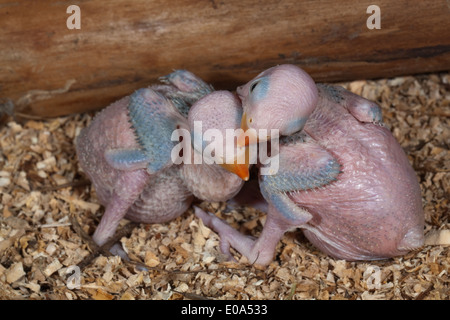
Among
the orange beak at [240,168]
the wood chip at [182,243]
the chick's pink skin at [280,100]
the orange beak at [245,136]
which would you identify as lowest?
the wood chip at [182,243]

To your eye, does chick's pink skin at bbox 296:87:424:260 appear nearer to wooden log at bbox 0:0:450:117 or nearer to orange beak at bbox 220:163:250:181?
orange beak at bbox 220:163:250:181

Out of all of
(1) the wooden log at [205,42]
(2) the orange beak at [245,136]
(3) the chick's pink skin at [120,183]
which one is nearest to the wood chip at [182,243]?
(3) the chick's pink skin at [120,183]

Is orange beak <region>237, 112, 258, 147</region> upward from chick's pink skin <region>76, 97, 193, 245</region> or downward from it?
upward

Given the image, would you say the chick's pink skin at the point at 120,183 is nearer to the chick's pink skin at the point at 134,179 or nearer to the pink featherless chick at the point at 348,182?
the chick's pink skin at the point at 134,179

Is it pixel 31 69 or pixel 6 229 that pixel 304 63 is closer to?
pixel 31 69

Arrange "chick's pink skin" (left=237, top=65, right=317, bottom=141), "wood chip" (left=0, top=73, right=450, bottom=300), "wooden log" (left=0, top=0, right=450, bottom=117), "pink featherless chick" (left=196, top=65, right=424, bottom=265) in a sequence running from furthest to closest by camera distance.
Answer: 1. "wooden log" (left=0, top=0, right=450, bottom=117)
2. "wood chip" (left=0, top=73, right=450, bottom=300)
3. "pink featherless chick" (left=196, top=65, right=424, bottom=265)
4. "chick's pink skin" (left=237, top=65, right=317, bottom=141)

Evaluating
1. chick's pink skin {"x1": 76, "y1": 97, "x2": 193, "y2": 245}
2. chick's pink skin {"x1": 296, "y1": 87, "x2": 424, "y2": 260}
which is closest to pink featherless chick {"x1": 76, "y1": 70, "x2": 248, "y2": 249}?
chick's pink skin {"x1": 76, "y1": 97, "x2": 193, "y2": 245}
